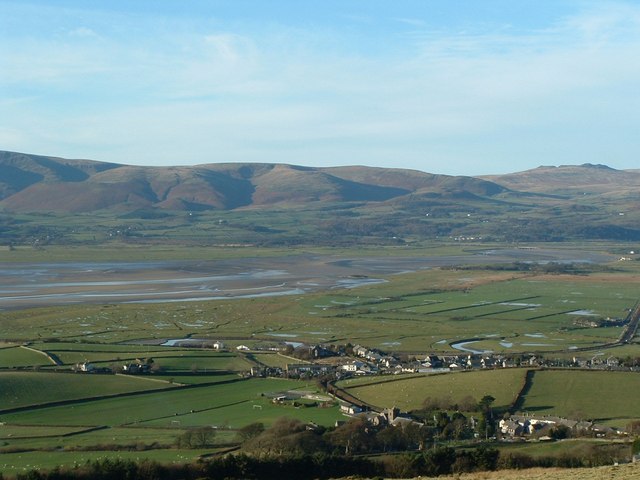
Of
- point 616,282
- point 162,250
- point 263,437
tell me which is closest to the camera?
point 263,437

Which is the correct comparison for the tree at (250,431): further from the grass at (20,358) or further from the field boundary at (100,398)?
the grass at (20,358)

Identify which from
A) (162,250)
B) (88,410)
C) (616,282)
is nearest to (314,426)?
(88,410)

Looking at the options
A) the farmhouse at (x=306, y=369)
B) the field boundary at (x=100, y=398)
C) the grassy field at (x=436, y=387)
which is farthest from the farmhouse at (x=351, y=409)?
the farmhouse at (x=306, y=369)

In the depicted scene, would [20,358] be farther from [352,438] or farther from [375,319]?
[375,319]

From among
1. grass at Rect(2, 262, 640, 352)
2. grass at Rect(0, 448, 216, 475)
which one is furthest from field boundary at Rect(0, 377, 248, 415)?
grass at Rect(2, 262, 640, 352)

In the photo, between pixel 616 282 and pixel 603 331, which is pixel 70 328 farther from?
pixel 616 282

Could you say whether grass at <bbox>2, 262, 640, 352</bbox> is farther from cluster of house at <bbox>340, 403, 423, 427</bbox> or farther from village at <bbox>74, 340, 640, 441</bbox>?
cluster of house at <bbox>340, 403, 423, 427</bbox>
